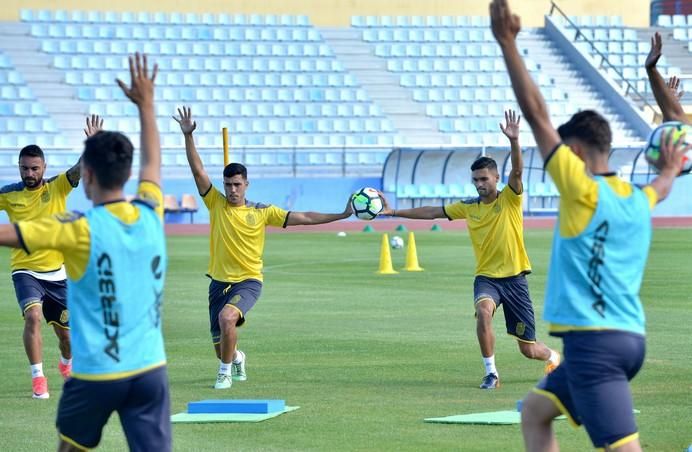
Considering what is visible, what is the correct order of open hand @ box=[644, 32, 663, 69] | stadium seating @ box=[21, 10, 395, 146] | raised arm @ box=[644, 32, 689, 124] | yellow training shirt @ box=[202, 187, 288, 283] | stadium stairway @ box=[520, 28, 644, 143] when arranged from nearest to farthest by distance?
1. raised arm @ box=[644, 32, 689, 124]
2. open hand @ box=[644, 32, 663, 69]
3. yellow training shirt @ box=[202, 187, 288, 283]
4. stadium seating @ box=[21, 10, 395, 146]
5. stadium stairway @ box=[520, 28, 644, 143]

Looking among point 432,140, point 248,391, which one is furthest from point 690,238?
point 248,391

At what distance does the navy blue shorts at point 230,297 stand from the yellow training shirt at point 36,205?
1.57 m

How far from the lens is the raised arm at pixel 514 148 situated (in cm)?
1120

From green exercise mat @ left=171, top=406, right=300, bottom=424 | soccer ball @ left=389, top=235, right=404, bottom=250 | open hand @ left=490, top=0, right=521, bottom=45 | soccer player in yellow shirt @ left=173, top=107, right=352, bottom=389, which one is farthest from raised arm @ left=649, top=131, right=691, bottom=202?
soccer ball @ left=389, top=235, right=404, bottom=250

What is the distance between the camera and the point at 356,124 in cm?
5041

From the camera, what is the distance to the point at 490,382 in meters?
12.6

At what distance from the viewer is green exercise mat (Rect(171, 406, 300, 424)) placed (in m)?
10.7

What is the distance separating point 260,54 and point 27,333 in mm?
41012

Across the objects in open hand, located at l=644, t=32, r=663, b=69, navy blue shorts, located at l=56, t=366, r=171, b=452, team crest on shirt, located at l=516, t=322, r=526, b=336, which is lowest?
team crest on shirt, located at l=516, t=322, r=526, b=336

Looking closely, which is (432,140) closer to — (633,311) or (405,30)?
(405,30)

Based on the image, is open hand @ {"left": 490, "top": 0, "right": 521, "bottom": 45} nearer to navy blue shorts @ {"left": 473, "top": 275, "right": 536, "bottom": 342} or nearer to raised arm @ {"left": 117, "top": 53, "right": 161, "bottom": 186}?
raised arm @ {"left": 117, "top": 53, "right": 161, "bottom": 186}

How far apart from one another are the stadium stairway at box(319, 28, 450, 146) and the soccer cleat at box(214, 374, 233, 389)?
3742 cm

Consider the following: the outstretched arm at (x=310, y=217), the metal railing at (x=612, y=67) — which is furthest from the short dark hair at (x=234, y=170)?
the metal railing at (x=612, y=67)

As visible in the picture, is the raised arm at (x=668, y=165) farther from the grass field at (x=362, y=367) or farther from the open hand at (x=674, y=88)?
the grass field at (x=362, y=367)
